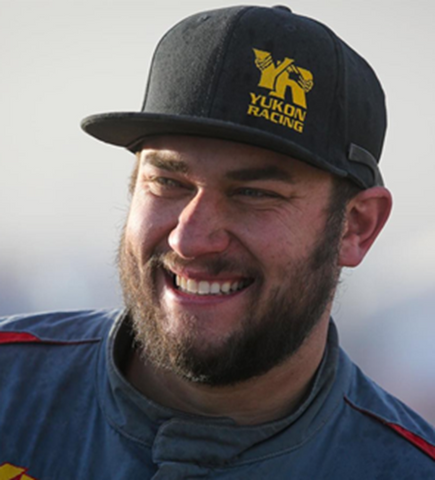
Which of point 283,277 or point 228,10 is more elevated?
point 228,10

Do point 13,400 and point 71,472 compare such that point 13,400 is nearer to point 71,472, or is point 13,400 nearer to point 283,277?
point 71,472

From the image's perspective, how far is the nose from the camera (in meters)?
2.03

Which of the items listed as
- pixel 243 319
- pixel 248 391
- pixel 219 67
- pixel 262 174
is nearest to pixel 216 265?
pixel 243 319

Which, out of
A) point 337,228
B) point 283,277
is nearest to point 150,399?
point 283,277

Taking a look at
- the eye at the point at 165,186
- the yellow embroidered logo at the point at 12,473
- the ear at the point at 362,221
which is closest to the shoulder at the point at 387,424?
the ear at the point at 362,221

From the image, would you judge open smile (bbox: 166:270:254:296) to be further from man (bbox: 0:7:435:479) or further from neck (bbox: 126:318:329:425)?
neck (bbox: 126:318:329:425)

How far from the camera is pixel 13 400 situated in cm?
227

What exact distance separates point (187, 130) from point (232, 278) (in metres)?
0.41

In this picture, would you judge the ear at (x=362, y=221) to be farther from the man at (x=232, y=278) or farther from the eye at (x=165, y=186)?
the eye at (x=165, y=186)

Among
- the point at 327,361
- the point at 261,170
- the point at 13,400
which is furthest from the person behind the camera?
the point at 327,361

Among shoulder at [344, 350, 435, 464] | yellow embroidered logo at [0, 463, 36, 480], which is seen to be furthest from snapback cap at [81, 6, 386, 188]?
yellow embroidered logo at [0, 463, 36, 480]

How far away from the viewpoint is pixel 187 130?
6.76ft

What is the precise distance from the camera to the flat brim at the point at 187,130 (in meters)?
1.98

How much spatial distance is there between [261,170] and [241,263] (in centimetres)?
25
